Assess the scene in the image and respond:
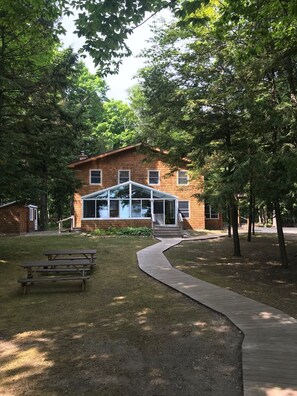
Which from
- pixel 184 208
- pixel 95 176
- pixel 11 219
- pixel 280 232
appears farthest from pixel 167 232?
pixel 280 232

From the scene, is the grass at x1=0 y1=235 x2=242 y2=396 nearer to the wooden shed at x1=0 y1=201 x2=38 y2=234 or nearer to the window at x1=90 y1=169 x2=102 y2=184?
the wooden shed at x1=0 y1=201 x2=38 y2=234

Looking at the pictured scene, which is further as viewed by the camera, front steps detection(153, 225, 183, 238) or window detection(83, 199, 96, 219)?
window detection(83, 199, 96, 219)

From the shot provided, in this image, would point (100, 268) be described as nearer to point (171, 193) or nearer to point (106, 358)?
point (106, 358)

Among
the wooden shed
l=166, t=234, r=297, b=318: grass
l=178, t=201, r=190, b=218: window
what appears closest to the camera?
l=166, t=234, r=297, b=318: grass

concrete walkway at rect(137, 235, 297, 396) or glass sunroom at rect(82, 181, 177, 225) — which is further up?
glass sunroom at rect(82, 181, 177, 225)

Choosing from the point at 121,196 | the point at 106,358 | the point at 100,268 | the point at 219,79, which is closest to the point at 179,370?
the point at 106,358

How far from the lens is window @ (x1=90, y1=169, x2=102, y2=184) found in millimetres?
28031

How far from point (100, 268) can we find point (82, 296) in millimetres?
3509

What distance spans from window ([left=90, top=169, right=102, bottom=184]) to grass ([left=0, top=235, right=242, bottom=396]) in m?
19.5

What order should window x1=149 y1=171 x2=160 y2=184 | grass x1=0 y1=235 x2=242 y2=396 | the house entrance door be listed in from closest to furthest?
grass x1=0 y1=235 x2=242 y2=396
the house entrance door
window x1=149 y1=171 x2=160 y2=184

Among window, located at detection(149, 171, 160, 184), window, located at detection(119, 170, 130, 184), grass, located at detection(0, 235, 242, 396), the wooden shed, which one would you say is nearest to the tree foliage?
grass, located at detection(0, 235, 242, 396)

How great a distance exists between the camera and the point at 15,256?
45.3ft

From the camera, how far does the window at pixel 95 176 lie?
28.0 m

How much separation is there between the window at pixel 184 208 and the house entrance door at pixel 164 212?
4.76ft
